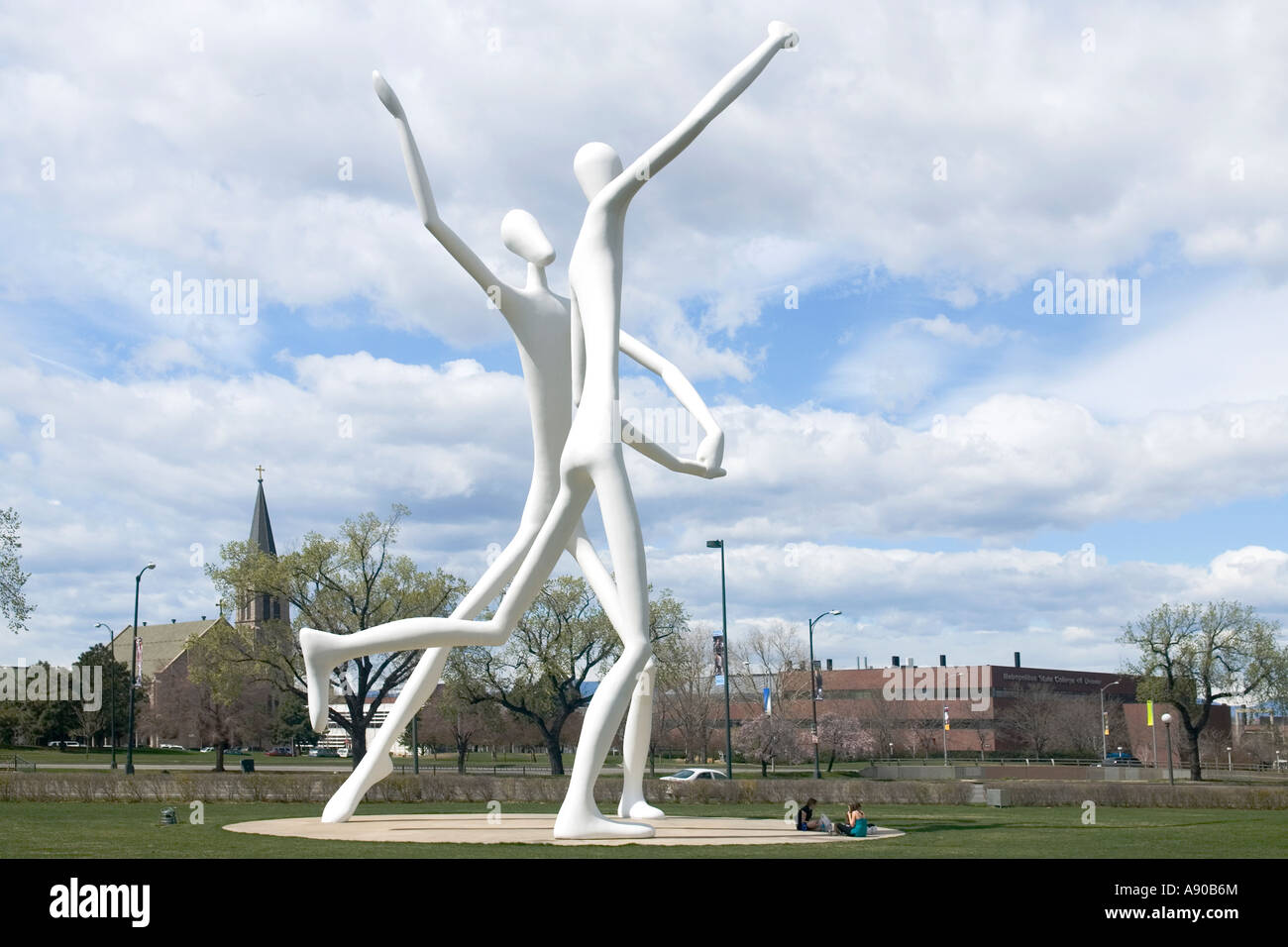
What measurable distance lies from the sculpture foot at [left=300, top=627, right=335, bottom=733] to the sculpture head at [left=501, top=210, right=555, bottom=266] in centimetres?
546

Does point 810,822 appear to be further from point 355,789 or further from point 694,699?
point 694,699

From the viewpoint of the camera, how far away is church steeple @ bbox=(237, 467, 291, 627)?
45469 millimetres

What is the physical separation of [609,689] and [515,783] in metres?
13.2

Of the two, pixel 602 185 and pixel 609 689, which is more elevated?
pixel 602 185

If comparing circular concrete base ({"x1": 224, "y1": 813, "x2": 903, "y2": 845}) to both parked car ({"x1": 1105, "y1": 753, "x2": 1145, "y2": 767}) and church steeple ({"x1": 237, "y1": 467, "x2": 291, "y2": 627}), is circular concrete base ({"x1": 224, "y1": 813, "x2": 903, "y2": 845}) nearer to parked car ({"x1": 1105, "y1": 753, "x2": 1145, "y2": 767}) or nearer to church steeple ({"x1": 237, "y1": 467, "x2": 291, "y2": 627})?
church steeple ({"x1": 237, "y1": 467, "x2": 291, "y2": 627})

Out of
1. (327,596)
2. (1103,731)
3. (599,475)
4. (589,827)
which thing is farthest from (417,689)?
(1103,731)

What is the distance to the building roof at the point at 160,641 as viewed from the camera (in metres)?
117

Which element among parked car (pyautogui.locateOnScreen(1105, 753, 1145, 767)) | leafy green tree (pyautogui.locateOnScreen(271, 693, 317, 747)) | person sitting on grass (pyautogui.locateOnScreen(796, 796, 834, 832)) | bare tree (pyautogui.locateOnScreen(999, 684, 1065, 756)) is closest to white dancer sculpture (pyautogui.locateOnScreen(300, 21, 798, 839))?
person sitting on grass (pyautogui.locateOnScreen(796, 796, 834, 832))

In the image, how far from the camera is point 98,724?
271 ft

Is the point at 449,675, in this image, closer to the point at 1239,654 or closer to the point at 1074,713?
the point at 1239,654

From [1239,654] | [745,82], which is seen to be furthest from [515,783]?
[1239,654]

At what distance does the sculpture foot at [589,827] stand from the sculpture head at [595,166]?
278 inches

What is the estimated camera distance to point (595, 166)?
14977 millimetres

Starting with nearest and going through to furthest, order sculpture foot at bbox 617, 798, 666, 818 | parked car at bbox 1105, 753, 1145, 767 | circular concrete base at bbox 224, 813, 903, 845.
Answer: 1. circular concrete base at bbox 224, 813, 903, 845
2. sculpture foot at bbox 617, 798, 666, 818
3. parked car at bbox 1105, 753, 1145, 767
